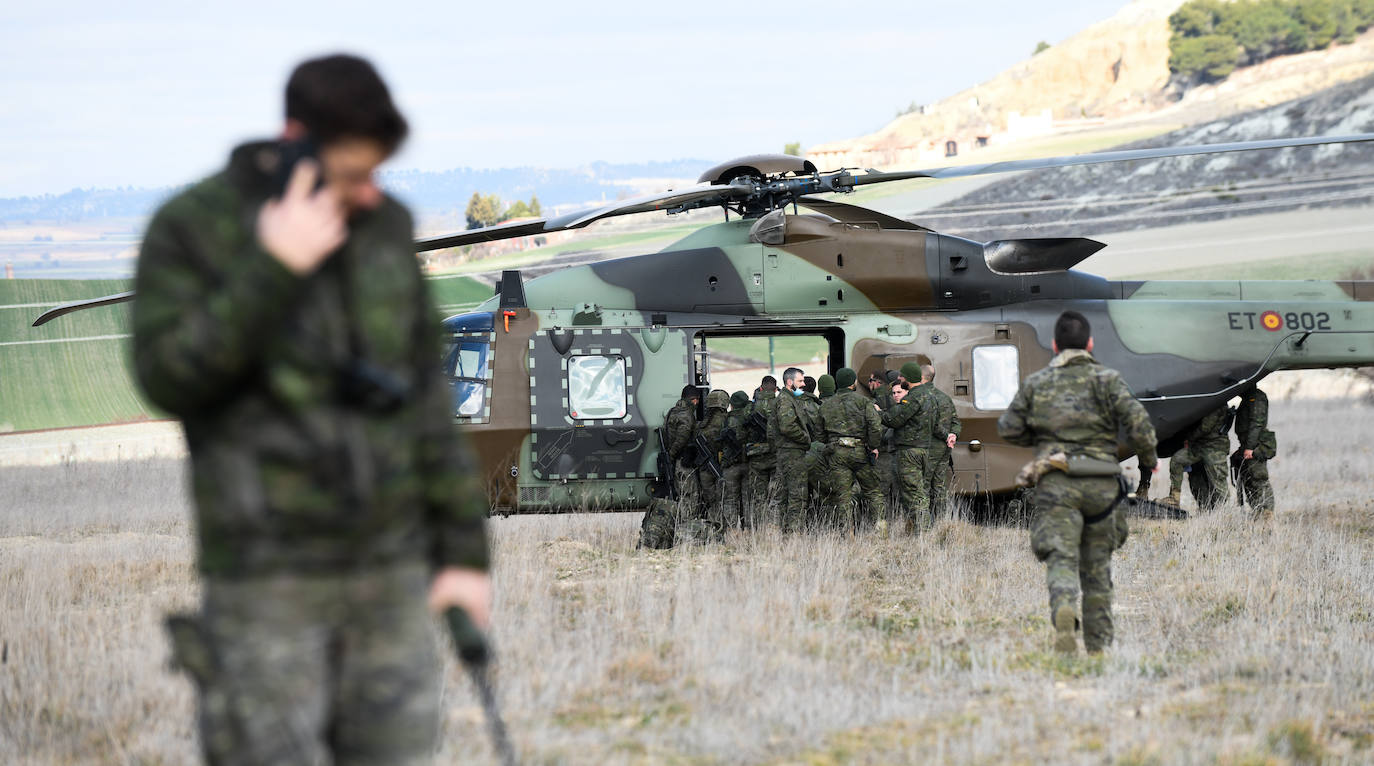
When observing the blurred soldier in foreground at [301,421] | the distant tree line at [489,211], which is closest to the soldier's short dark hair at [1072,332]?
the blurred soldier in foreground at [301,421]

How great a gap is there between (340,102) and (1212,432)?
11303 millimetres

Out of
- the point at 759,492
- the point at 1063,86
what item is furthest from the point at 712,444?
the point at 1063,86

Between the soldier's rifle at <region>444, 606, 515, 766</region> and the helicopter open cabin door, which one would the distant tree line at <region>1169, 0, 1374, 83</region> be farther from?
the soldier's rifle at <region>444, 606, 515, 766</region>

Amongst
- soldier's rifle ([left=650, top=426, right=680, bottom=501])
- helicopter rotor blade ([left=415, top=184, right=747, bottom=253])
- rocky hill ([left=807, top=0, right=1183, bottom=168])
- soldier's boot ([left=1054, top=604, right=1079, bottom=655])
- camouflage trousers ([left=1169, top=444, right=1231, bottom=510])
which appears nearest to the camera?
soldier's boot ([left=1054, top=604, right=1079, bottom=655])

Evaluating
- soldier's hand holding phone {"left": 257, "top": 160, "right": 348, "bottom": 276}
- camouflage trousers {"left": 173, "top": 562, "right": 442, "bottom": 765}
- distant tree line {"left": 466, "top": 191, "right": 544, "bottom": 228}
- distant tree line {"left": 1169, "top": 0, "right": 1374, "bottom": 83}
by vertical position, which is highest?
distant tree line {"left": 1169, "top": 0, "right": 1374, "bottom": 83}

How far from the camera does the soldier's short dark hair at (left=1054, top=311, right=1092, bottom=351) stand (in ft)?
20.9

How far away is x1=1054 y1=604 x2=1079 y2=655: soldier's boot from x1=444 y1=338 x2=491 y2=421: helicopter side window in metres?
5.43

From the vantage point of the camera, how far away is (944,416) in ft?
34.2

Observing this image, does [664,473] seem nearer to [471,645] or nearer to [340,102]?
[471,645]

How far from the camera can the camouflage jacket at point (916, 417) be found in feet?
34.0

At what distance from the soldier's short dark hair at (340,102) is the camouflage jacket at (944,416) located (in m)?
8.44

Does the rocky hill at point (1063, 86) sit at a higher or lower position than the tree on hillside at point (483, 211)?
higher

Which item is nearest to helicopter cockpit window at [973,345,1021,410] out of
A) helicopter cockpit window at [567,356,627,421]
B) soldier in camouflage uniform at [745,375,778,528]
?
soldier in camouflage uniform at [745,375,778,528]

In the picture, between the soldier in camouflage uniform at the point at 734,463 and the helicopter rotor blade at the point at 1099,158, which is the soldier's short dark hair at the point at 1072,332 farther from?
the soldier in camouflage uniform at the point at 734,463
